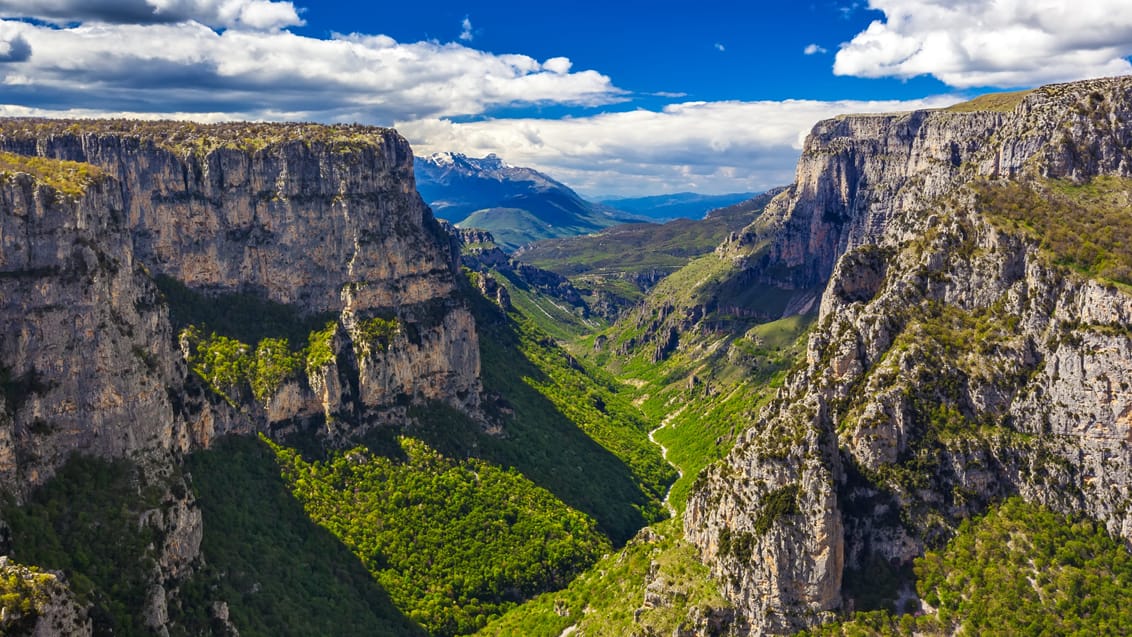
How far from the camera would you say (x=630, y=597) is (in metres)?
117

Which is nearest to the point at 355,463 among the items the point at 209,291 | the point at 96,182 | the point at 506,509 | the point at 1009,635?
the point at 506,509

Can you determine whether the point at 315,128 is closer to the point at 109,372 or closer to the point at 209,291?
the point at 209,291

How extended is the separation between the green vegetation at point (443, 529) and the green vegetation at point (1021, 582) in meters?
60.0

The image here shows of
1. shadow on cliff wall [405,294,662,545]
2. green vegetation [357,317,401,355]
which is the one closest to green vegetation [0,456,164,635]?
green vegetation [357,317,401,355]

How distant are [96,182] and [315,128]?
8381cm

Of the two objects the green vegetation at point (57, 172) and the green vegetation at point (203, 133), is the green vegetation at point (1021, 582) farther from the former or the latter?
the green vegetation at point (203, 133)

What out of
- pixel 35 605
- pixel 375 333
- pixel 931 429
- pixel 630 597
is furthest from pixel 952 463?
pixel 375 333

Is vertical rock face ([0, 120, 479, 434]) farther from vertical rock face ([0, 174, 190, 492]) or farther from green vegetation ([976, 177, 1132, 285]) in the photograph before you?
green vegetation ([976, 177, 1132, 285])

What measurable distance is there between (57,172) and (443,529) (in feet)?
276

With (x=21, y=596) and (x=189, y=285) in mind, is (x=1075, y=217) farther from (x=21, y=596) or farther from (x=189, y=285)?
(x=189, y=285)

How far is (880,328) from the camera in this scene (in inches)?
4380

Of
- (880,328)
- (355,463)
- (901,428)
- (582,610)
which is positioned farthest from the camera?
(355,463)

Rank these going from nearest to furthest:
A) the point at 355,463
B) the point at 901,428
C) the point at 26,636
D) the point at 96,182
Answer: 1. the point at 26,636
2. the point at 96,182
3. the point at 901,428
4. the point at 355,463

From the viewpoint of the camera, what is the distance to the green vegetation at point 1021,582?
86.2 m
